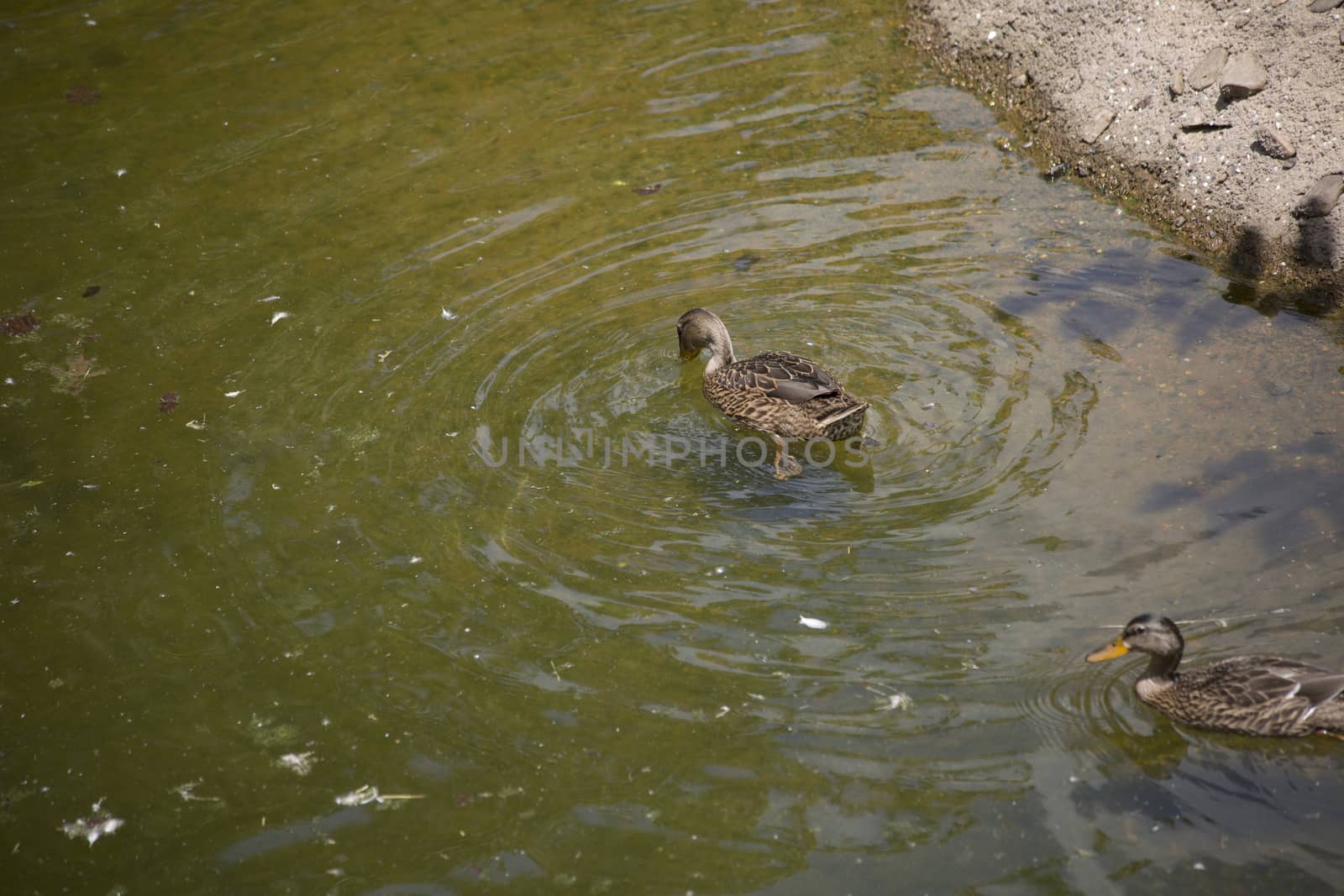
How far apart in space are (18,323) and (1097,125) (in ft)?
31.4

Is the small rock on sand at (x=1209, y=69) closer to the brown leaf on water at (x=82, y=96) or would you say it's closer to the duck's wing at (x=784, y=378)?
the duck's wing at (x=784, y=378)

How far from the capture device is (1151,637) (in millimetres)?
5410

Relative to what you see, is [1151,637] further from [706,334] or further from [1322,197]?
[1322,197]

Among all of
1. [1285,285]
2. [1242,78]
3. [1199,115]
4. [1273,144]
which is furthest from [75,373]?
[1242,78]

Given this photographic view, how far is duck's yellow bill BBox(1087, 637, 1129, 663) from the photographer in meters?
5.52

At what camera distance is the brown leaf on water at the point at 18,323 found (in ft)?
29.4

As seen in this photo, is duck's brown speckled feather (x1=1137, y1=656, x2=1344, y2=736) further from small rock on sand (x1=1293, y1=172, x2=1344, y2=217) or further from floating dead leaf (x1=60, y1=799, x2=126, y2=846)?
floating dead leaf (x1=60, y1=799, x2=126, y2=846)

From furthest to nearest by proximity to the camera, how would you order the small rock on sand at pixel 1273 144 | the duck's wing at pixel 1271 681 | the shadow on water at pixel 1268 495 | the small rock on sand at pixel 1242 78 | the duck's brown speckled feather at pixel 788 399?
the small rock on sand at pixel 1242 78 → the small rock on sand at pixel 1273 144 → the duck's brown speckled feather at pixel 788 399 → the shadow on water at pixel 1268 495 → the duck's wing at pixel 1271 681

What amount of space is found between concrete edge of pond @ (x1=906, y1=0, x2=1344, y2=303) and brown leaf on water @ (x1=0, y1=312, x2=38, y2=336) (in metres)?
8.92

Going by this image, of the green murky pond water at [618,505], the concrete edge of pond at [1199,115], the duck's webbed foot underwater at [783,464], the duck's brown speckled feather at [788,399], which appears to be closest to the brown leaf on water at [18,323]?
the green murky pond water at [618,505]

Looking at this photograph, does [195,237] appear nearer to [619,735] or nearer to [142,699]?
[142,699]

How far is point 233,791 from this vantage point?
544 cm

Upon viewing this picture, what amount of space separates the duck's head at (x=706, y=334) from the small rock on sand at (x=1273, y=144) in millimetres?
4824

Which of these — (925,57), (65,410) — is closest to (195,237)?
(65,410)
